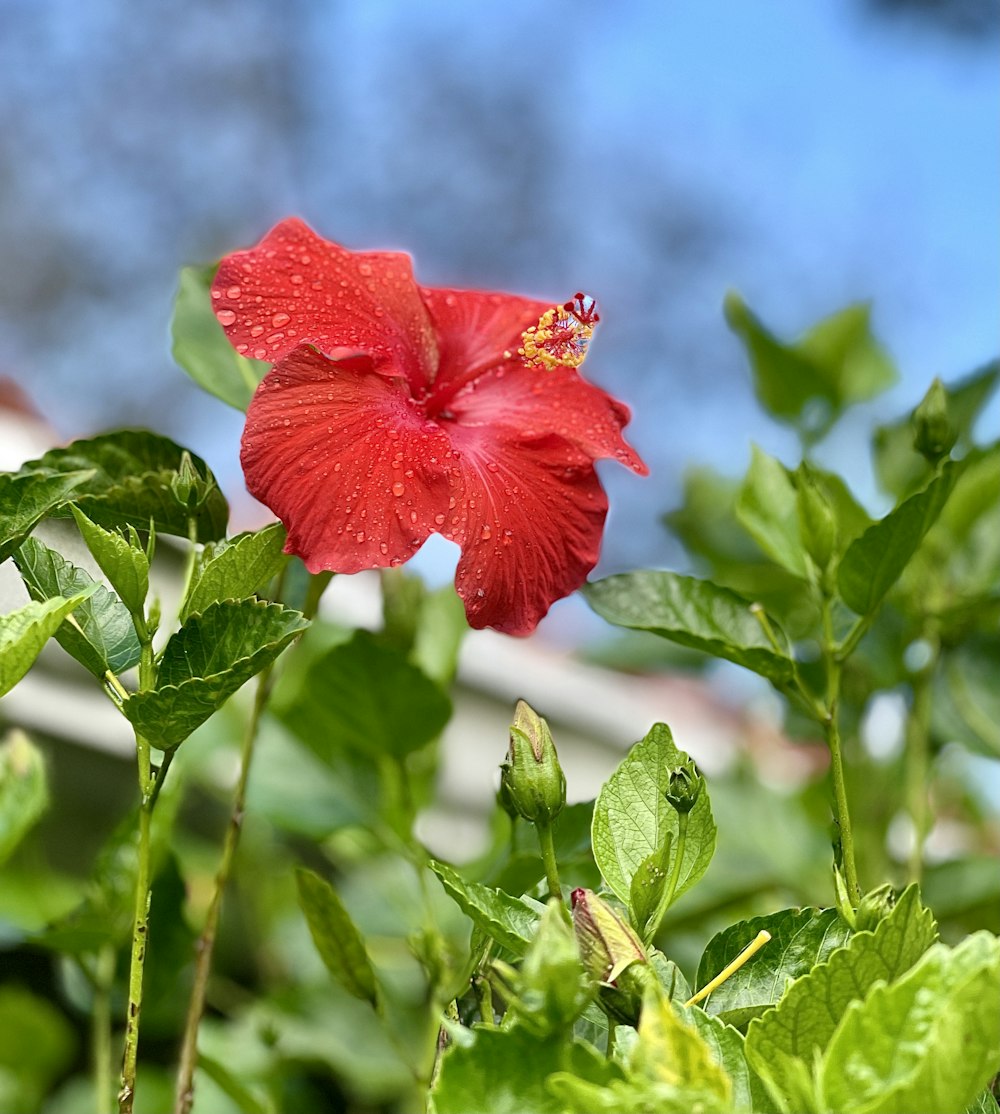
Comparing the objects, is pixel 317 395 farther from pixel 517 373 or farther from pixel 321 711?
pixel 321 711

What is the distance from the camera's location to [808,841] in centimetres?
107

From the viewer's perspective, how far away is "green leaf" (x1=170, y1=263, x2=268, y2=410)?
2.26ft

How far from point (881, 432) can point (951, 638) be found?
16 cm

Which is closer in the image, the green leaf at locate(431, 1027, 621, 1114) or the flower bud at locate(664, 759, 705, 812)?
the green leaf at locate(431, 1027, 621, 1114)

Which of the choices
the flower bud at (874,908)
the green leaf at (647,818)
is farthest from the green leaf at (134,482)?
the flower bud at (874,908)

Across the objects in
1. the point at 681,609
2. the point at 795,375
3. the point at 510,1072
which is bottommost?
the point at 510,1072

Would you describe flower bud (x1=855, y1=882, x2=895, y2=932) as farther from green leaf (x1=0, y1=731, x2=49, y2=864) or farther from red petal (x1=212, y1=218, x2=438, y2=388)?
green leaf (x1=0, y1=731, x2=49, y2=864)

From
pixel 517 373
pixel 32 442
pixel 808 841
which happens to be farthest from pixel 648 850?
pixel 32 442

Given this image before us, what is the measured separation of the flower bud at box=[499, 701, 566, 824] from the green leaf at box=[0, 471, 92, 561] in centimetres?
21

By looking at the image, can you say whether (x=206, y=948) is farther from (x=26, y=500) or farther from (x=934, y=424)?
(x=934, y=424)

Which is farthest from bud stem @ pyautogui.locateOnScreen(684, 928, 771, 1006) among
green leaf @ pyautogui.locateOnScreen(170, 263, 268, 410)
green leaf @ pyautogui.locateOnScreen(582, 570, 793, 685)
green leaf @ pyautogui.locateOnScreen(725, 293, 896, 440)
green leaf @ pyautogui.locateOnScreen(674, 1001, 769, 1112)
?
green leaf @ pyautogui.locateOnScreen(725, 293, 896, 440)

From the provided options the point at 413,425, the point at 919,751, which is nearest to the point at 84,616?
the point at 413,425

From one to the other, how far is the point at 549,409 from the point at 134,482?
21 cm

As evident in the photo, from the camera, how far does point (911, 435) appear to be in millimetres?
916
